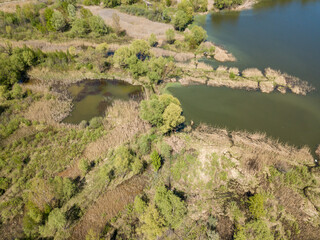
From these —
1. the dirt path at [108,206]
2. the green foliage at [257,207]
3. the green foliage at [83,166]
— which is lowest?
the dirt path at [108,206]

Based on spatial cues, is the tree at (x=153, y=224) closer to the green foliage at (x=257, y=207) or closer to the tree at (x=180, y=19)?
the green foliage at (x=257, y=207)

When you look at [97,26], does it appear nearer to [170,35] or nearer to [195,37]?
[170,35]

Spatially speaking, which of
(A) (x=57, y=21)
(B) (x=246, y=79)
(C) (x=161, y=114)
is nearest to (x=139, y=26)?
(A) (x=57, y=21)

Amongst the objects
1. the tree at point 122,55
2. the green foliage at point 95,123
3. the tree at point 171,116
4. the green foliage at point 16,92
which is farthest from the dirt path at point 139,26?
the tree at point 171,116

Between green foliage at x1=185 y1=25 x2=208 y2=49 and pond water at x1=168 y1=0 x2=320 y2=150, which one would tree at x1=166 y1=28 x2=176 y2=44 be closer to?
green foliage at x1=185 y1=25 x2=208 y2=49

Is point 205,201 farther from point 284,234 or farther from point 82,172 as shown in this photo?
point 82,172

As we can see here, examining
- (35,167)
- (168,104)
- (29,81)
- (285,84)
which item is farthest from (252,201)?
(29,81)

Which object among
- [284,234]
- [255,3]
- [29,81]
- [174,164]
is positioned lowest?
[284,234]

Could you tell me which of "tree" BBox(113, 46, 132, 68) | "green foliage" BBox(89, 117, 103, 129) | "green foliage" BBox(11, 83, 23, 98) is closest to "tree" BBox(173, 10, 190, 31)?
"tree" BBox(113, 46, 132, 68)
